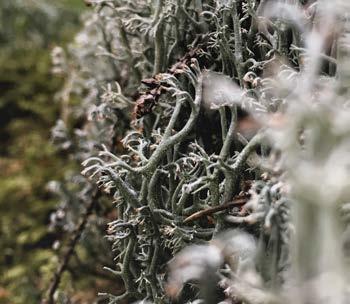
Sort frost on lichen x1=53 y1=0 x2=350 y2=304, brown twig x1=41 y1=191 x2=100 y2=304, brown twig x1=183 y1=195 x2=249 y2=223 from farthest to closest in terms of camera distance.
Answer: brown twig x1=41 y1=191 x2=100 y2=304, brown twig x1=183 y1=195 x2=249 y2=223, frost on lichen x1=53 y1=0 x2=350 y2=304

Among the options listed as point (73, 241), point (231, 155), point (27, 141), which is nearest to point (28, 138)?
point (27, 141)

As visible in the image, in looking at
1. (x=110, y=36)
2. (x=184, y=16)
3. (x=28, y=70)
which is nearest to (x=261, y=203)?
(x=184, y=16)

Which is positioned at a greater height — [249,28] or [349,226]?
[249,28]

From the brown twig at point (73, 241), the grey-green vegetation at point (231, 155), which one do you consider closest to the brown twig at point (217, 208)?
the grey-green vegetation at point (231, 155)

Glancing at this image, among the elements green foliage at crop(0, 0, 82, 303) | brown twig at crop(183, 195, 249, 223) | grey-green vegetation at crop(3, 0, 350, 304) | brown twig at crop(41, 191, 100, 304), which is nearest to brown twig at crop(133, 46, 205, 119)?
grey-green vegetation at crop(3, 0, 350, 304)

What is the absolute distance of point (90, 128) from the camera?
1592mm

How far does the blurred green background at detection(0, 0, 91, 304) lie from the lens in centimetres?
167

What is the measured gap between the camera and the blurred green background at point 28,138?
5.47 feet

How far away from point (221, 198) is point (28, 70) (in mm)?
1648

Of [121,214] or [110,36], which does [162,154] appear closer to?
[121,214]

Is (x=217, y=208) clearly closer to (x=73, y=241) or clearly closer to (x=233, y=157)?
(x=233, y=157)

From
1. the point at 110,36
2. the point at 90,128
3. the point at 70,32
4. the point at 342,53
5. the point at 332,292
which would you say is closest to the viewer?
the point at 332,292

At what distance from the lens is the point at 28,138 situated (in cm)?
208

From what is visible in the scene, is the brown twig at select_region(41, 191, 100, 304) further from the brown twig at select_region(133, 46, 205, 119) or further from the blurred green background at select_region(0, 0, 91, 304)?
the brown twig at select_region(133, 46, 205, 119)
